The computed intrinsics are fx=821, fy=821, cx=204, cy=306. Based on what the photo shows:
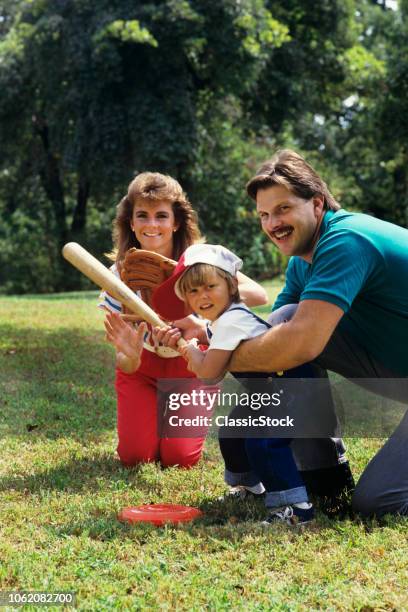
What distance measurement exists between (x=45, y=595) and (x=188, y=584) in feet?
1.54

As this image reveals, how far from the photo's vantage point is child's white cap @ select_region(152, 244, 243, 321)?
345 cm

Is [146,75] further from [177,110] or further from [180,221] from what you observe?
[180,221]

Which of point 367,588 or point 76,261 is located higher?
point 76,261

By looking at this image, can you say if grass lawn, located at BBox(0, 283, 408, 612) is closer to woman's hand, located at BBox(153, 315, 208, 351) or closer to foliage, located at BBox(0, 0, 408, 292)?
woman's hand, located at BBox(153, 315, 208, 351)

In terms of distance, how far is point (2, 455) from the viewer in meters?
4.59

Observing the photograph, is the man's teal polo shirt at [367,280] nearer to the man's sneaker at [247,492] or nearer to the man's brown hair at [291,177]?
the man's brown hair at [291,177]

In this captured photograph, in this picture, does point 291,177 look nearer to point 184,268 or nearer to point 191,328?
point 184,268

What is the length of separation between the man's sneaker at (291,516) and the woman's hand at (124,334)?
3.67 feet

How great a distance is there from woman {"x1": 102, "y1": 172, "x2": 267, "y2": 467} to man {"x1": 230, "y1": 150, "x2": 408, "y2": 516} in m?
0.82

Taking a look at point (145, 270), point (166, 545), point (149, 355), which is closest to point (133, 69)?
point (149, 355)

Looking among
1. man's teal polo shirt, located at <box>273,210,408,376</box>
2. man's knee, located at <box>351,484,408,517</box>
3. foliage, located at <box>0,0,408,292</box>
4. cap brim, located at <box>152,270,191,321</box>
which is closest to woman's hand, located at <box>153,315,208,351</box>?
cap brim, located at <box>152,270,191,321</box>

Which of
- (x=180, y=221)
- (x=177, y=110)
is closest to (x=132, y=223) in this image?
(x=180, y=221)

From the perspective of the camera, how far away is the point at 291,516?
336cm

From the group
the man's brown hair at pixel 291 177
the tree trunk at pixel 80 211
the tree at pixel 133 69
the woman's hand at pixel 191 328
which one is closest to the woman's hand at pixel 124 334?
the woman's hand at pixel 191 328
